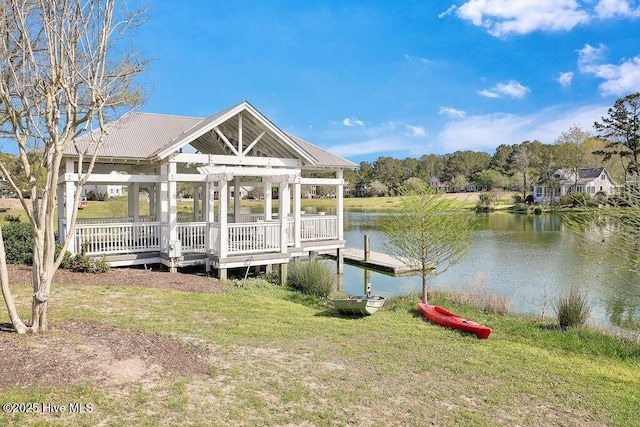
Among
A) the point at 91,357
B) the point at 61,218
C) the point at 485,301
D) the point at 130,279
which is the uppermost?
the point at 61,218

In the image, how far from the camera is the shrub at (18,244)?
12844mm

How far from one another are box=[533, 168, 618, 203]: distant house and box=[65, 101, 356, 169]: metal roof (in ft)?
210

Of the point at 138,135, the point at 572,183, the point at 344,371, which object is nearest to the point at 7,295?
the point at 344,371

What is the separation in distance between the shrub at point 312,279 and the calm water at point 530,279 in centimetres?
287

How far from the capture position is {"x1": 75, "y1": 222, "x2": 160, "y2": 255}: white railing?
1355cm

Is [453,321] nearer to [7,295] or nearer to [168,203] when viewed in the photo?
[7,295]

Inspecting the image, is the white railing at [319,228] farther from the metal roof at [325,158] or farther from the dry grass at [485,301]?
the dry grass at [485,301]

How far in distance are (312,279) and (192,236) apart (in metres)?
4.24

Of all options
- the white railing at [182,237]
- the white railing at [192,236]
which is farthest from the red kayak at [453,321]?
the white railing at [192,236]

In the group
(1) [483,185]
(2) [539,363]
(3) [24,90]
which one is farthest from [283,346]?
(1) [483,185]

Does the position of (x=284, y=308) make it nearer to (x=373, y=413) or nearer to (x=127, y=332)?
(x=127, y=332)

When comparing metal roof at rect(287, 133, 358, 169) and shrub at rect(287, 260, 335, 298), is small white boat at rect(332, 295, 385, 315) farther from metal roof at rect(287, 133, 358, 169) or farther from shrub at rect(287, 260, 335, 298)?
metal roof at rect(287, 133, 358, 169)

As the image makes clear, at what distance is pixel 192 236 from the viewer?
47.5 ft

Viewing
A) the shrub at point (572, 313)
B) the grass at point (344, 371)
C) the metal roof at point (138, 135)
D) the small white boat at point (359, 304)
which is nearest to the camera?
the grass at point (344, 371)
